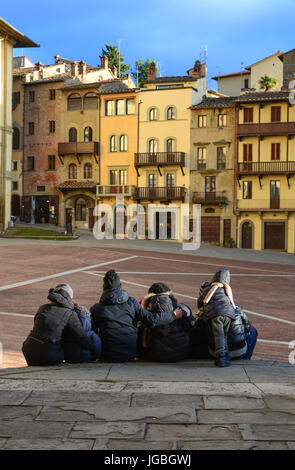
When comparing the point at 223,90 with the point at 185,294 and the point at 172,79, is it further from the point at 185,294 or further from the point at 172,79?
the point at 185,294

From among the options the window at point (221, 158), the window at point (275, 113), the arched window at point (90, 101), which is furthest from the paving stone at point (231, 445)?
the arched window at point (90, 101)

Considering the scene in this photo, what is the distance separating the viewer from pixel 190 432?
15.2ft

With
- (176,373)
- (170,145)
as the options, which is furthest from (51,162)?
(176,373)

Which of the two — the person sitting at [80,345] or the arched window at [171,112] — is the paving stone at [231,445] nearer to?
the person sitting at [80,345]

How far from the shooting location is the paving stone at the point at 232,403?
529cm

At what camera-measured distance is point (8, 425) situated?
190 inches

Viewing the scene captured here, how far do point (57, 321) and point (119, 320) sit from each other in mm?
932

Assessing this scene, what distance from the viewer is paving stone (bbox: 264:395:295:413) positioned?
5.30 meters

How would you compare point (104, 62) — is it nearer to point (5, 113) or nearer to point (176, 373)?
A: point (5, 113)

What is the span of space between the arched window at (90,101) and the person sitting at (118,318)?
48.0 meters

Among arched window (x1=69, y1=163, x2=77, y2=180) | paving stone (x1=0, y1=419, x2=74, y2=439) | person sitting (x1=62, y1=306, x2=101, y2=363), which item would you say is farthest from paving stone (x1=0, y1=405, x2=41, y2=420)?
arched window (x1=69, y1=163, x2=77, y2=180)

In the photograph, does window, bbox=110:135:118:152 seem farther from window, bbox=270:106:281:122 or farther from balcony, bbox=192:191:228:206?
window, bbox=270:106:281:122
